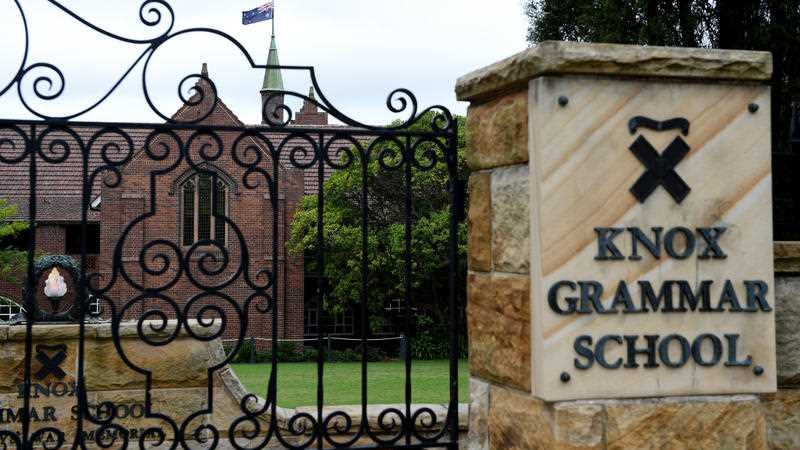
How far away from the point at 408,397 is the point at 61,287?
800cm

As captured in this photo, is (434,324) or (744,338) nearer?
(744,338)

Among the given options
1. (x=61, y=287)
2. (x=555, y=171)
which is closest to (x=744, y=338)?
(x=555, y=171)

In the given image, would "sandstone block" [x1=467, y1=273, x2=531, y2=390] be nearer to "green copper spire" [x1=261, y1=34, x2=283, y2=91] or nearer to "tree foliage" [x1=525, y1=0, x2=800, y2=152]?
"tree foliage" [x1=525, y1=0, x2=800, y2=152]

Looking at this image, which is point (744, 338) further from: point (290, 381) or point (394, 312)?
point (394, 312)

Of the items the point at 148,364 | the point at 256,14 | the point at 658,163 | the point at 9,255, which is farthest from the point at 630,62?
the point at 9,255

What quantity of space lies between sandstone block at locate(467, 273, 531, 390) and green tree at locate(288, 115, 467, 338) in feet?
72.7

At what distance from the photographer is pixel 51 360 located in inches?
295

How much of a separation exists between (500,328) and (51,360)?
5.24m

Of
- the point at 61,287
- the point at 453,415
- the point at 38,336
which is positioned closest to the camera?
the point at 453,415

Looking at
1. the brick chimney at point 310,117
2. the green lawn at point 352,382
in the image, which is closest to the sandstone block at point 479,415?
the green lawn at point 352,382

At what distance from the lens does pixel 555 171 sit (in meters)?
2.98

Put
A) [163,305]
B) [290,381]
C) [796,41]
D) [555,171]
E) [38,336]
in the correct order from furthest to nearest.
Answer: [163,305] < [290,381] < [796,41] < [38,336] < [555,171]

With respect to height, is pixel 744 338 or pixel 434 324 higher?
pixel 744 338

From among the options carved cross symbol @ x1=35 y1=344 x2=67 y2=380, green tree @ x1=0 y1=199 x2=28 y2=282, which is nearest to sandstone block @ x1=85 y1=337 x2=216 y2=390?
carved cross symbol @ x1=35 y1=344 x2=67 y2=380
